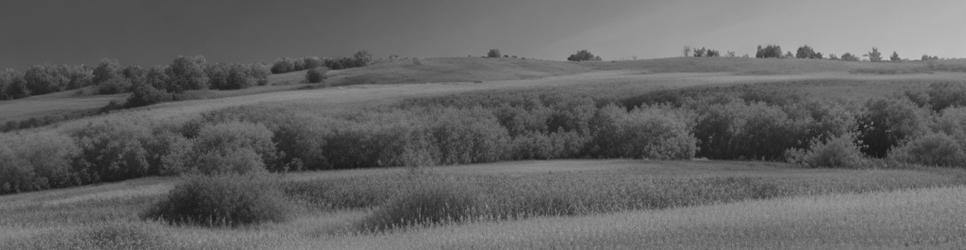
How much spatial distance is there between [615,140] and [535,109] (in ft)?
30.5

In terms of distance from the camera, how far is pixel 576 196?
18953mm

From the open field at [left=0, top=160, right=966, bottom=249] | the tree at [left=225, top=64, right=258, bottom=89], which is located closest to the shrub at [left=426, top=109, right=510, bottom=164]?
the open field at [left=0, top=160, right=966, bottom=249]

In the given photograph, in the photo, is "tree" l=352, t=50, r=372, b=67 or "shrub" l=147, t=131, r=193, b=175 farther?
"tree" l=352, t=50, r=372, b=67

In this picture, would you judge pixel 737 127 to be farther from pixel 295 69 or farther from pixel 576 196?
pixel 295 69

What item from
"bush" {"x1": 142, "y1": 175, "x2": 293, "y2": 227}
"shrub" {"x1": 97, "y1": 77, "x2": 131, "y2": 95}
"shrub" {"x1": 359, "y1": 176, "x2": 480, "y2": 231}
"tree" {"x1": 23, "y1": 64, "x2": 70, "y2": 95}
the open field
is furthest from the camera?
"tree" {"x1": 23, "y1": 64, "x2": 70, "y2": 95}

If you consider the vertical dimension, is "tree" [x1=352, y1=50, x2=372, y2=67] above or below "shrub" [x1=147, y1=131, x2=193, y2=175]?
above

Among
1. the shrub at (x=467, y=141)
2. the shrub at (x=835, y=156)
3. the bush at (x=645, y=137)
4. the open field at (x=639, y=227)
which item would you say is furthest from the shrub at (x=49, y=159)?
the shrub at (x=835, y=156)

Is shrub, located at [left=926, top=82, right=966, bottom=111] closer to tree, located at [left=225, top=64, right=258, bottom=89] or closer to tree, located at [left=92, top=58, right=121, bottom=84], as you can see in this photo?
tree, located at [left=225, top=64, right=258, bottom=89]

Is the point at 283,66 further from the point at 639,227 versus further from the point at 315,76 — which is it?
the point at 639,227

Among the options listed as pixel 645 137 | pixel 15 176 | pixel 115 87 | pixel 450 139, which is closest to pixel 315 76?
pixel 115 87

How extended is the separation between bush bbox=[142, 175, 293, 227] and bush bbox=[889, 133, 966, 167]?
1958 cm

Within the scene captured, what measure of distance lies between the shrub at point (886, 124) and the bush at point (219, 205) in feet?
75.5

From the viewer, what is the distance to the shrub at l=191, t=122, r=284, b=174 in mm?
34506

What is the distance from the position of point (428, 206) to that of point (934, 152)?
18783 mm
